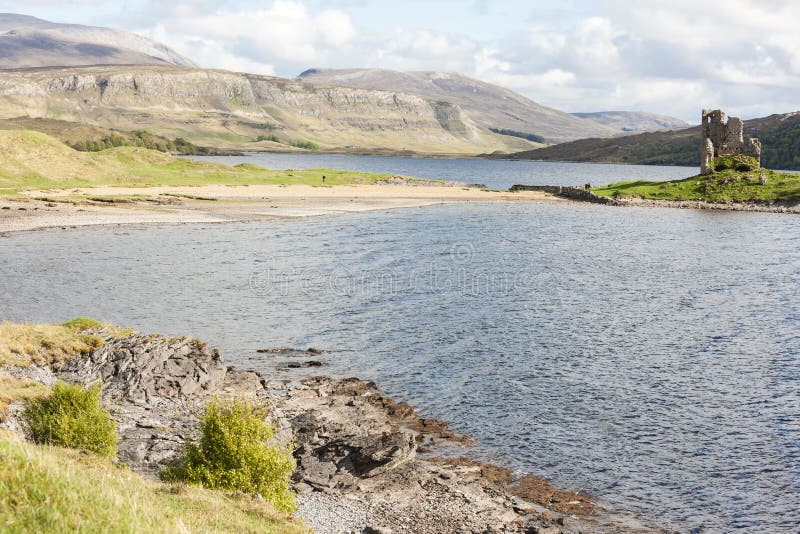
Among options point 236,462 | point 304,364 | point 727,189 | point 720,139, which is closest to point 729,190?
point 727,189

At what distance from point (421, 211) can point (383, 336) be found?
8289cm

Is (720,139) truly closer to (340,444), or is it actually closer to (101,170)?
(101,170)

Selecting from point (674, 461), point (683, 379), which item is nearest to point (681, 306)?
point (683, 379)

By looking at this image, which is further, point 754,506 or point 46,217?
point 46,217

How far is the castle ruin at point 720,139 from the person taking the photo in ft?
473

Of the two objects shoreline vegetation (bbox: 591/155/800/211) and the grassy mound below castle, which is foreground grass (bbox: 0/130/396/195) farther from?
the grassy mound below castle

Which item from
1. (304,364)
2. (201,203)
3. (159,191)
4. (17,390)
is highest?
(159,191)

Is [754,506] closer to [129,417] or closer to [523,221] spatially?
[129,417]

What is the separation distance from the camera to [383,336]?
157 feet

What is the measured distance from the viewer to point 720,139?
483 ft

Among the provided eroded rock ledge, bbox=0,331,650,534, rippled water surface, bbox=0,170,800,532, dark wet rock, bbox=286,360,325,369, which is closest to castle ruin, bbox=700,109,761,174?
rippled water surface, bbox=0,170,800,532

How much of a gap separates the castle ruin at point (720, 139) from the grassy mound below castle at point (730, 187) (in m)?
2.33

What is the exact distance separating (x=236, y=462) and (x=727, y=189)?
450 ft

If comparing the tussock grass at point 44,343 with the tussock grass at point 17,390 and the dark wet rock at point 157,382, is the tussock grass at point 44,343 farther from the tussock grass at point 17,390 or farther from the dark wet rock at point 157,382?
the tussock grass at point 17,390
